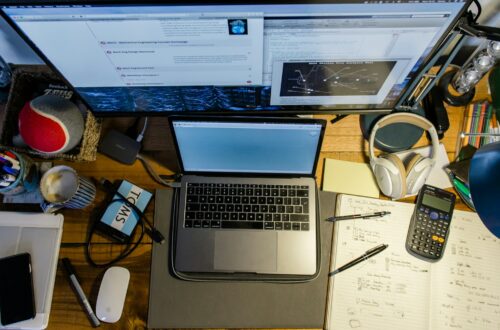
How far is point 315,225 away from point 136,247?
0.41 meters

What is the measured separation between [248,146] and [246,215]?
6.6 inches

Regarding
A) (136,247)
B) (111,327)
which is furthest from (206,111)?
(111,327)

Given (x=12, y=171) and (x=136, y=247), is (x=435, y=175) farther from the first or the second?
(x=12, y=171)

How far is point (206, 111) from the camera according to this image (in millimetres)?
860

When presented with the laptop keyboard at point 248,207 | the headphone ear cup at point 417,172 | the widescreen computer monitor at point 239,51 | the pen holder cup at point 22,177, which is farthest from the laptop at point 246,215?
the pen holder cup at point 22,177

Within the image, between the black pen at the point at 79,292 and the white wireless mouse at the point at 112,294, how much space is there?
12 mm

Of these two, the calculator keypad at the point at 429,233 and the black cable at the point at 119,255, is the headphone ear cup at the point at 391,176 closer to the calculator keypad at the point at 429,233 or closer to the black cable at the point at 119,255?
the calculator keypad at the point at 429,233

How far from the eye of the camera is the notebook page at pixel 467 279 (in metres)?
0.83

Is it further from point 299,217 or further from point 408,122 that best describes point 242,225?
point 408,122

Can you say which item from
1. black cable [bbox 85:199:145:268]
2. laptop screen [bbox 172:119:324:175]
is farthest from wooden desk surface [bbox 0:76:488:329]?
laptop screen [bbox 172:119:324:175]

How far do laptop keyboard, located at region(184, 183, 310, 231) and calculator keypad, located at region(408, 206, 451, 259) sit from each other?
250 mm

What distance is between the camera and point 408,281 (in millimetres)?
848

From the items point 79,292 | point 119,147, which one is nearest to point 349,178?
point 119,147

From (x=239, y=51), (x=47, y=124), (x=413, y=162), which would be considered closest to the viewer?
(x=239, y=51)
